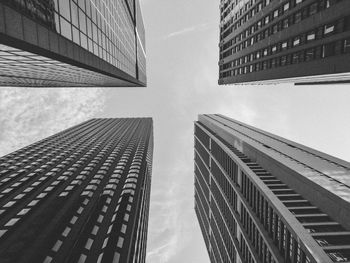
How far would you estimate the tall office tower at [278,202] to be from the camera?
49.0 m

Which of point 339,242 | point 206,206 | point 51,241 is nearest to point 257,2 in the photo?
point 339,242

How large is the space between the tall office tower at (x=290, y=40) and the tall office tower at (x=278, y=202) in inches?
813

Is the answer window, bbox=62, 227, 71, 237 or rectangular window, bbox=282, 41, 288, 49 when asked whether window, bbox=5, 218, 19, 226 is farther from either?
rectangular window, bbox=282, 41, 288, 49

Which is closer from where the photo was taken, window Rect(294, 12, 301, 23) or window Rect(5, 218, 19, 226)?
window Rect(294, 12, 301, 23)

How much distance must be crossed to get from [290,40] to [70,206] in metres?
46.4

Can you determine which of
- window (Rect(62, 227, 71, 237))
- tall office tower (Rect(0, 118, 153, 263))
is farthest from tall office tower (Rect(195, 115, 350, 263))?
window (Rect(62, 227, 71, 237))

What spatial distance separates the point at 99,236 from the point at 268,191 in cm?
3673

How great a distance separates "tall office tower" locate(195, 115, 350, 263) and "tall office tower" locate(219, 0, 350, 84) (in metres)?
20.7

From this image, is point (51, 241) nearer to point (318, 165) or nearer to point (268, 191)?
point (268, 191)

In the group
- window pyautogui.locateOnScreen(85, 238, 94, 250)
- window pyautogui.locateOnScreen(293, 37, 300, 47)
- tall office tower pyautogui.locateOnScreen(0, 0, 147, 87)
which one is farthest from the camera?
window pyautogui.locateOnScreen(85, 238, 94, 250)

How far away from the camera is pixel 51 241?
151ft

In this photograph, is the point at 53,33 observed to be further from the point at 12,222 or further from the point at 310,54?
the point at 12,222

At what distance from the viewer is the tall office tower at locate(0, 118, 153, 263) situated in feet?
148

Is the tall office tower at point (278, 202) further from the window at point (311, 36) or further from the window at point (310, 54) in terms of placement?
the window at point (311, 36)
